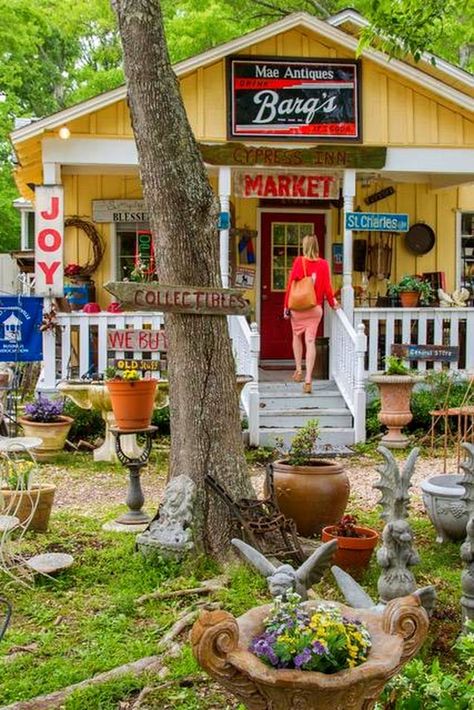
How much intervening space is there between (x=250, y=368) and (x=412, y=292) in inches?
120

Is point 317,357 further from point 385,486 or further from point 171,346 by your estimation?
point 385,486

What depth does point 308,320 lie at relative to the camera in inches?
424

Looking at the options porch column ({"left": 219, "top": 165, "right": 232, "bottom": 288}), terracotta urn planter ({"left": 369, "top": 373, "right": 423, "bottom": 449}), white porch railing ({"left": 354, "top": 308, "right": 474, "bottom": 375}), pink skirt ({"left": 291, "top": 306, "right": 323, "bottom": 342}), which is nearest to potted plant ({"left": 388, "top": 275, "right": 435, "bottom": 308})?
white porch railing ({"left": 354, "top": 308, "right": 474, "bottom": 375})

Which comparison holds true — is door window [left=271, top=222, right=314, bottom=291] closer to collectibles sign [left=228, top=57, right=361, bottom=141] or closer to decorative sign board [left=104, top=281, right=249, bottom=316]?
collectibles sign [left=228, top=57, right=361, bottom=141]

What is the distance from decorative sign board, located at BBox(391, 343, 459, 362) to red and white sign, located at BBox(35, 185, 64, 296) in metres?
4.39

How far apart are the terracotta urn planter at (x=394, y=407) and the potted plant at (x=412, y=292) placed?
2.17 meters

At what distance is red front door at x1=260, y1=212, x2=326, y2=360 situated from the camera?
13523 millimetres

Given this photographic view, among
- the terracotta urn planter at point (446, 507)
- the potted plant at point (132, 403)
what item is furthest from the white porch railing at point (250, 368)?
the terracotta urn planter at point (446, 507)

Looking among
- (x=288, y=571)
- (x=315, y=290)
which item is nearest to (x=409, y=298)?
(x=315, y=290)

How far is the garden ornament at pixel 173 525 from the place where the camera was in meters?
5.46

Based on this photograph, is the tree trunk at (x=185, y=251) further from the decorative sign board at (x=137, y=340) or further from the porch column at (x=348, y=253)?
the porch column at (x=348, y=253)

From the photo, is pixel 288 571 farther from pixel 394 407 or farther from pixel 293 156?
pixel 293 156

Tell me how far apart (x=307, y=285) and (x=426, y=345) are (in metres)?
1.98

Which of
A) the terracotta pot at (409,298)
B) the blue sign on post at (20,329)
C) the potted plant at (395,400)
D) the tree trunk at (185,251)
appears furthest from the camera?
the terracotta pot at (409,298)
